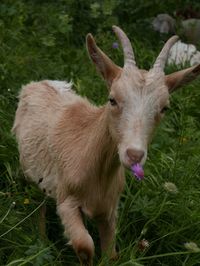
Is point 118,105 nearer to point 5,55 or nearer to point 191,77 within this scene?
point 191,77

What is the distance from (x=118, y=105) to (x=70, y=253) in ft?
4.34

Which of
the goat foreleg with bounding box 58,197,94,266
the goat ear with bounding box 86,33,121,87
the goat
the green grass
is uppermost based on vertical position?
the goat ear with bounding box 86,33,121,87

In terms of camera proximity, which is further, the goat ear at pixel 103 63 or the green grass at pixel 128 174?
the green grass at pixel 128 174

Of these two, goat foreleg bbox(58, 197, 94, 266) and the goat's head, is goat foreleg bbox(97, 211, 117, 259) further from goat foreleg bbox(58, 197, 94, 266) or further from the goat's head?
the goat's head

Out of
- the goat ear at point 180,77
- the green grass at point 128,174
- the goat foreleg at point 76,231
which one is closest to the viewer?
the goat ear at point 180,77

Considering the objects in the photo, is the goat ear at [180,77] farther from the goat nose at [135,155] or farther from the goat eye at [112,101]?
the goat nose at [135,155]

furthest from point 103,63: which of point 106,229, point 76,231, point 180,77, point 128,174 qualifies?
point 128,174

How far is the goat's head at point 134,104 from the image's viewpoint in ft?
11.8

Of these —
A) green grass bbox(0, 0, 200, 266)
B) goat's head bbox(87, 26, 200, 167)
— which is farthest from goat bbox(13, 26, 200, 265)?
green grass bbox(0, 0, 200, 266)

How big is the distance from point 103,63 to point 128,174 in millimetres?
1373

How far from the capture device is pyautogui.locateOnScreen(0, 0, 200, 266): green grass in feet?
14.6

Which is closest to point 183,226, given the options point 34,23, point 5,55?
point 5,55

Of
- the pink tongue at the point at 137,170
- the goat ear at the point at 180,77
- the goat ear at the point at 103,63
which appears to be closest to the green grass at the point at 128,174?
the pink tongue at the point at 137,170

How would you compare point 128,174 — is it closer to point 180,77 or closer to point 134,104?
point 180,77
